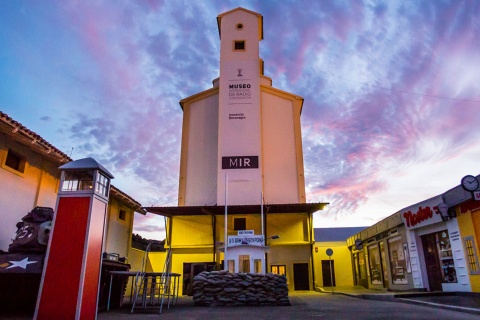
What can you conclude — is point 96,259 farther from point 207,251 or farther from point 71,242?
point 207,251

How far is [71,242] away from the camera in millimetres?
5965

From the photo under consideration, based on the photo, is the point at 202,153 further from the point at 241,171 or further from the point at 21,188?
the point at 21,188

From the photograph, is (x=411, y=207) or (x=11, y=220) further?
(x=411, y=207)

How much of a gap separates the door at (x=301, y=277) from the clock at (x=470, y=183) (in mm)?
12664

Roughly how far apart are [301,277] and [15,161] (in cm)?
1790

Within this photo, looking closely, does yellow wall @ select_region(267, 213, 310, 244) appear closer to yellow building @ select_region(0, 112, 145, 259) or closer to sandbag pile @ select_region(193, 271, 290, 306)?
sandbag pile @ select_region(193, 271, 290, 306)

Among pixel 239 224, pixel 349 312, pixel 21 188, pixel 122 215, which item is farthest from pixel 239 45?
pixel 349 312

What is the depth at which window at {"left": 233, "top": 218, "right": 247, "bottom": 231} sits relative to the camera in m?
22.4

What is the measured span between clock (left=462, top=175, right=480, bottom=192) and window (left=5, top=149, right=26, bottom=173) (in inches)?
561

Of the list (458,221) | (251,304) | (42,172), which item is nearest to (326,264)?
(458,221)

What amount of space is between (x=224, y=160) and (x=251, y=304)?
12589 mm

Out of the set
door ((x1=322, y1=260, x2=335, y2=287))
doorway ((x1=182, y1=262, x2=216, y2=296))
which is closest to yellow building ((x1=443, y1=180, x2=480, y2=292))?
doorway ((x1=182, y1=262, x2=216, y2=296))

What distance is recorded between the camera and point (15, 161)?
9.68 meters

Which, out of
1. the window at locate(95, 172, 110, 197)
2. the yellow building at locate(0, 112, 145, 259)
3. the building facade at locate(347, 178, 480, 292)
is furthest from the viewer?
the building facade at locate(347, 178, 480, 292)
